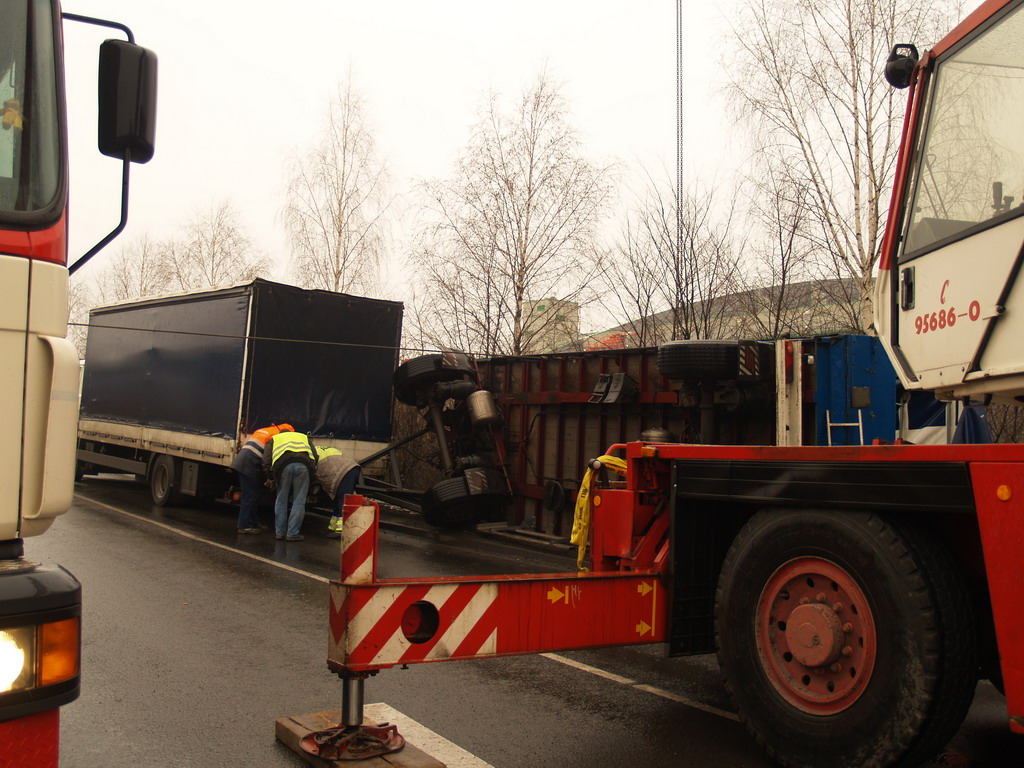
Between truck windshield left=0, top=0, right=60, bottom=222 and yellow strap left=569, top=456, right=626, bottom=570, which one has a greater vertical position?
truck windshield left=0, top=0, right=60, bottom=222

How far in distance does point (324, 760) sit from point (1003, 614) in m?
2.77

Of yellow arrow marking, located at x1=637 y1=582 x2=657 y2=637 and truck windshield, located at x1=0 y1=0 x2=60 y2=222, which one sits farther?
yellow arrow marking, located at x1=637 y1=582 x2=657 y2=637

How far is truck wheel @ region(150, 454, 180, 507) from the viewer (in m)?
13.7

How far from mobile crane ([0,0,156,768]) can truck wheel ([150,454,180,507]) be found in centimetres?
1214

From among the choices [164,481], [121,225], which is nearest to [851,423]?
[121,225]

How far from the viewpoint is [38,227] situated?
2.33m

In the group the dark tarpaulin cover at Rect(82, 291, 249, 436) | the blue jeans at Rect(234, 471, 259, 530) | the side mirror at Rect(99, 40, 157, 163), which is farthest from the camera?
the dark tarpaulin cover at Rect(82, 291, 249, 436)

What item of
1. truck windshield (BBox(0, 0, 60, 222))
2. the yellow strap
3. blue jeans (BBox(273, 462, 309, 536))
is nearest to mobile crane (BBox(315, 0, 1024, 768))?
the yellow strap

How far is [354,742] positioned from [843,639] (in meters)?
2.15

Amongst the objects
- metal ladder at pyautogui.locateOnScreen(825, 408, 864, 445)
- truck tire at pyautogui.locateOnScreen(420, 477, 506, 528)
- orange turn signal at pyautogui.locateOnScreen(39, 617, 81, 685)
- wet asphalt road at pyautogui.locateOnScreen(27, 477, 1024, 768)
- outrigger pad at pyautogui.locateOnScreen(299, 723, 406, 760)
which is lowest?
wet asphalt road at pyautogui.locateOnScreen(27, 477, 1024, 768)

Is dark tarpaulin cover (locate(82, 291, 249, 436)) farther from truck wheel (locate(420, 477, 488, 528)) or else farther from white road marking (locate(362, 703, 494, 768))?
white road marking (locate(362, 703, 494, 768))

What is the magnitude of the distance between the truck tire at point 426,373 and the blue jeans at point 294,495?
8.35ft

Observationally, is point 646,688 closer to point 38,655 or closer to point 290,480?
point 38,655

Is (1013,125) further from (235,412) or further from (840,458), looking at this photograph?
(235,412)
